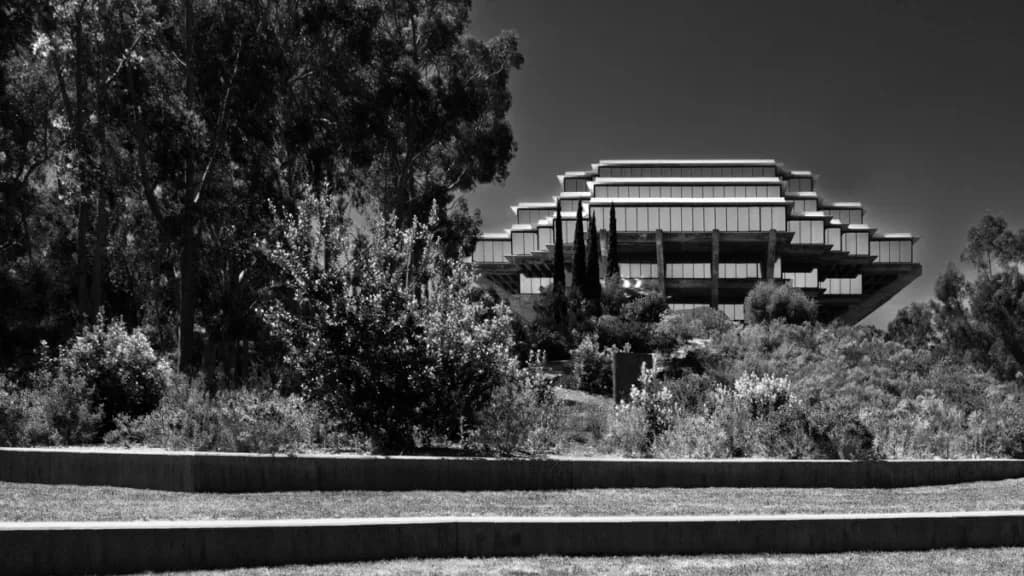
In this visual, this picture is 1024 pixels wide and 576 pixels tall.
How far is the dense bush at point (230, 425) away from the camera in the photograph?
12.4 meters

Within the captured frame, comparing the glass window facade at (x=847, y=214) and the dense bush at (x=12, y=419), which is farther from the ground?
the glass window facade at (x=847, y=214)

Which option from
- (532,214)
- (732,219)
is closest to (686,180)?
(732,219)

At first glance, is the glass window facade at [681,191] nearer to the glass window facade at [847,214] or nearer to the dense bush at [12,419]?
the glass window facade at [847,214]

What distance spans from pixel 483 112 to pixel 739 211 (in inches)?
1597

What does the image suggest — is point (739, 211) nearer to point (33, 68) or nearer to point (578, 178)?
point (578, 178)

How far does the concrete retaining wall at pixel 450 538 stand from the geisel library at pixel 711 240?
206 feet

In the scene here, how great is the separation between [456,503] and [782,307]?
44.7 meters

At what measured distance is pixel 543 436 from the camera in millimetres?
13414

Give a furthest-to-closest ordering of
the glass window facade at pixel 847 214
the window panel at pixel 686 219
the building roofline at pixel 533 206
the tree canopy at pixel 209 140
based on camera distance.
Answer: the glass window facade at pixel 847 214 < the building roofline at pixel 533 206 < the window panel at pixel 686 219 < the tree canopy at pixel 209 140

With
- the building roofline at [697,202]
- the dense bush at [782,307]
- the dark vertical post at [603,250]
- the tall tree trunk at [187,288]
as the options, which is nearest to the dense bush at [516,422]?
the tall tree trunk at [187,288]

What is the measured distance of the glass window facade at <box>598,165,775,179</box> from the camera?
85000 millimetres

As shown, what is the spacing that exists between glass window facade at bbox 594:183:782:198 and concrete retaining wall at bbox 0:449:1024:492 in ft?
221

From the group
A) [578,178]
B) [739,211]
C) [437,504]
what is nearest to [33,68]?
[437,504]

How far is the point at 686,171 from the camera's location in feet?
284
